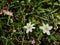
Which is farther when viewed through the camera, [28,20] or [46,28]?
[28,20]

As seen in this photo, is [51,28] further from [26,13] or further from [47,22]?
[26,13]

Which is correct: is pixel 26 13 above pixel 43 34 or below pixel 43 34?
above

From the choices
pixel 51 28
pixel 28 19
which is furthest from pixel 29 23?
pixel 51 28

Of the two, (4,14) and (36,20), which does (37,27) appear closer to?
(36,20)

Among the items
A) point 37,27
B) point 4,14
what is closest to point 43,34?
point 37,27

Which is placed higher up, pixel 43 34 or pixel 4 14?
pixel 4 14

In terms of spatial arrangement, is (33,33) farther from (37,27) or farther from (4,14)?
(4,14)

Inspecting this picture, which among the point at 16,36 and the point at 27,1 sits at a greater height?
the point at 27,1
